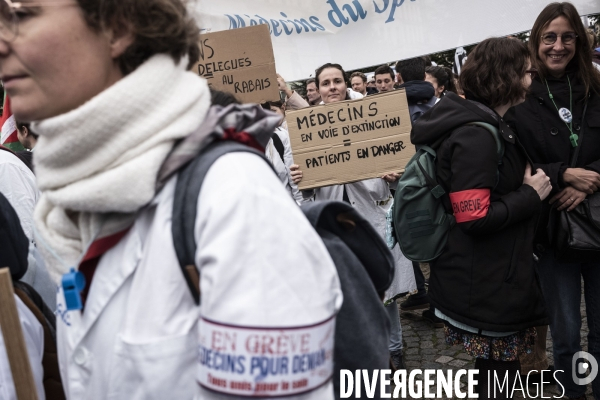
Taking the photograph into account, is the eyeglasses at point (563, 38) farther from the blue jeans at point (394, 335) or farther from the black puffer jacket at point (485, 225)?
the blue jeans at point (394, 335)

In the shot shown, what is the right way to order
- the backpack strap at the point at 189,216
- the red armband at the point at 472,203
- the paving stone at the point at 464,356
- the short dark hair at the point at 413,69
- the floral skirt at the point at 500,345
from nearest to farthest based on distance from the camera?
the backpack strap at the point at 189,216 → the red armband at the point at 472,203 → the floral skirt at the point at 500,345 → the paving stone at the point at 464,356 → the short dark hair at the point at 413,69

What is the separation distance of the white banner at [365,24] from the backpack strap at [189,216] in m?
4.40

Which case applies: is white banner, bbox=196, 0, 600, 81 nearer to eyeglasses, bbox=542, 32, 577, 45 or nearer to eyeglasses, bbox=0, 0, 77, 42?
eyeglasses, bbox=542, 32, 577, 45

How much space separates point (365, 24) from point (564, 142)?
2.50 m

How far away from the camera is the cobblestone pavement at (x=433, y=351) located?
4456 mm

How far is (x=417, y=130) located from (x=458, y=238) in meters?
0.58

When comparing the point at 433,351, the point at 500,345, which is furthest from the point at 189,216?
the point at 433,351

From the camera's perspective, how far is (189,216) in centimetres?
107

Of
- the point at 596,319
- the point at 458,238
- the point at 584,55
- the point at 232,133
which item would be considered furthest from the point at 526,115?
the point at 232,133

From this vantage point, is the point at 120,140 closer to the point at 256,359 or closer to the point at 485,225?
the point at 256,359

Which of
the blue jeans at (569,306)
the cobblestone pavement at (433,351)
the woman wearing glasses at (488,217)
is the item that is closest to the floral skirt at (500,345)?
the woman wearing glasses at (488,217)

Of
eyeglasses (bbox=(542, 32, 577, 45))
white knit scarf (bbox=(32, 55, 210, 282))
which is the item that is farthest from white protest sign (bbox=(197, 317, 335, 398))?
eyeglasses (bbox=(542, 32, 577, 45))

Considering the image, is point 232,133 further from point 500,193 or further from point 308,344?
point 500,193

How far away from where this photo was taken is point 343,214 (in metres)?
1.38
